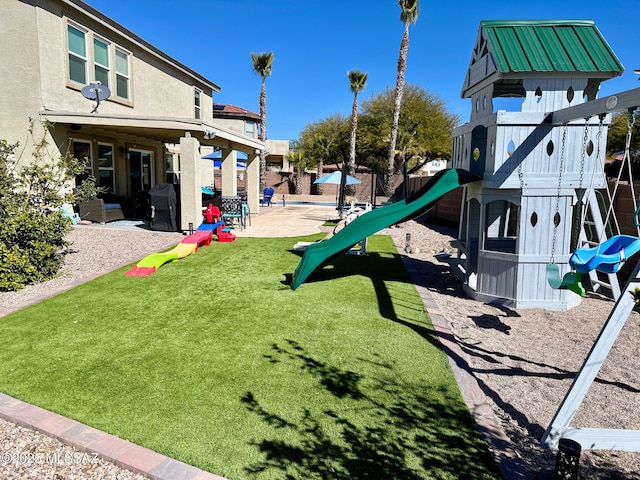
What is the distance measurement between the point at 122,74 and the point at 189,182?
230 inches

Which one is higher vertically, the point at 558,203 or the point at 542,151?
the point at 542,151

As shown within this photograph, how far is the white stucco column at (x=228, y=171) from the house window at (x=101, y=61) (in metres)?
4.73

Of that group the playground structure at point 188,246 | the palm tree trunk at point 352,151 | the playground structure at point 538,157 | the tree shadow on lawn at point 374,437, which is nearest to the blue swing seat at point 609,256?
the playground structure at point 538,157

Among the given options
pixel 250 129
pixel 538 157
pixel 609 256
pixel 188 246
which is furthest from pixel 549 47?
pixel 250 129

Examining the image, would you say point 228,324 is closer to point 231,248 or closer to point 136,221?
point 231,248

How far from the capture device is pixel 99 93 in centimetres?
1312

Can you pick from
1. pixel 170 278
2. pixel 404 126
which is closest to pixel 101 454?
pixel 170 278

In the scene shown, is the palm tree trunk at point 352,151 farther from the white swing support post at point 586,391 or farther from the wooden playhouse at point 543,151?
the white swing support post at point 586,391

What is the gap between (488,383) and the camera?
14.7 feet

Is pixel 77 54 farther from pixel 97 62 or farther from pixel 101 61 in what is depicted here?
pixel 101 61

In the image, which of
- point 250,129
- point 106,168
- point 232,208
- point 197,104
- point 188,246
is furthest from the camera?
point 250,129

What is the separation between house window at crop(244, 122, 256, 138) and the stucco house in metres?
16.7

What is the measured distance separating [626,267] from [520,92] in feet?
12.7

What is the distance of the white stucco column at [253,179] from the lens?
19250 mm
